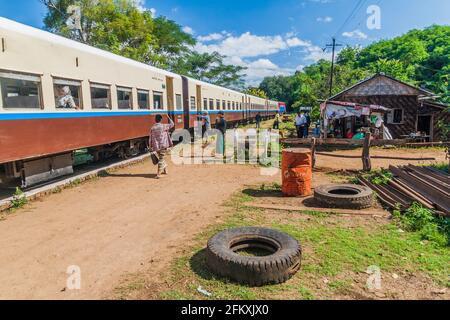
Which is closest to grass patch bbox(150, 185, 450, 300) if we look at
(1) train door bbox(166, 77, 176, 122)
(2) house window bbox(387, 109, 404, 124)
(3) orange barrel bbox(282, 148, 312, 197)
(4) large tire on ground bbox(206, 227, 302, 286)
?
(4) large tire on ground bbox(206, 227, 302, 286)

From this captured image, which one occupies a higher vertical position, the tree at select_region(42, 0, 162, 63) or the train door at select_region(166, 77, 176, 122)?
the tree at select_region(42, 0, 162, 63)

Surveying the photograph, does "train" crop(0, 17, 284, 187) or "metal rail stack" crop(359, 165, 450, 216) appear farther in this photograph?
"train" crop(0, 17, 284, 187)

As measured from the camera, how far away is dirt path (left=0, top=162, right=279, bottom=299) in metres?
4.02

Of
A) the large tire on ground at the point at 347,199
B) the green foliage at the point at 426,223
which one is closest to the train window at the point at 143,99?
the large tire on ground at the point at 347,199

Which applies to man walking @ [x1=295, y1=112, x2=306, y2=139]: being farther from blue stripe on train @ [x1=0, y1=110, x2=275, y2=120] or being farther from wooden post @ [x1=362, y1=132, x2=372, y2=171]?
blue stripe on train @ [x1=0, y1=110, x2=275, y2=120]

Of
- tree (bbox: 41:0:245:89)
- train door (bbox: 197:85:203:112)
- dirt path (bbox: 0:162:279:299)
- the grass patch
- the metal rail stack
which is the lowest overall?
the grass patch

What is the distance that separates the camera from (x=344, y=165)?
12.5 metres

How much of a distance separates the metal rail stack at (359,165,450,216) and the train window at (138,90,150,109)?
879 centimetres

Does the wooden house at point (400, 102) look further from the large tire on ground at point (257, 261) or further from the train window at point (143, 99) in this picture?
the large tire on ground at point (257, 261)

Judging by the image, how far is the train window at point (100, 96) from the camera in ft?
33.4

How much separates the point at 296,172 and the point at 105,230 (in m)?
4.30
